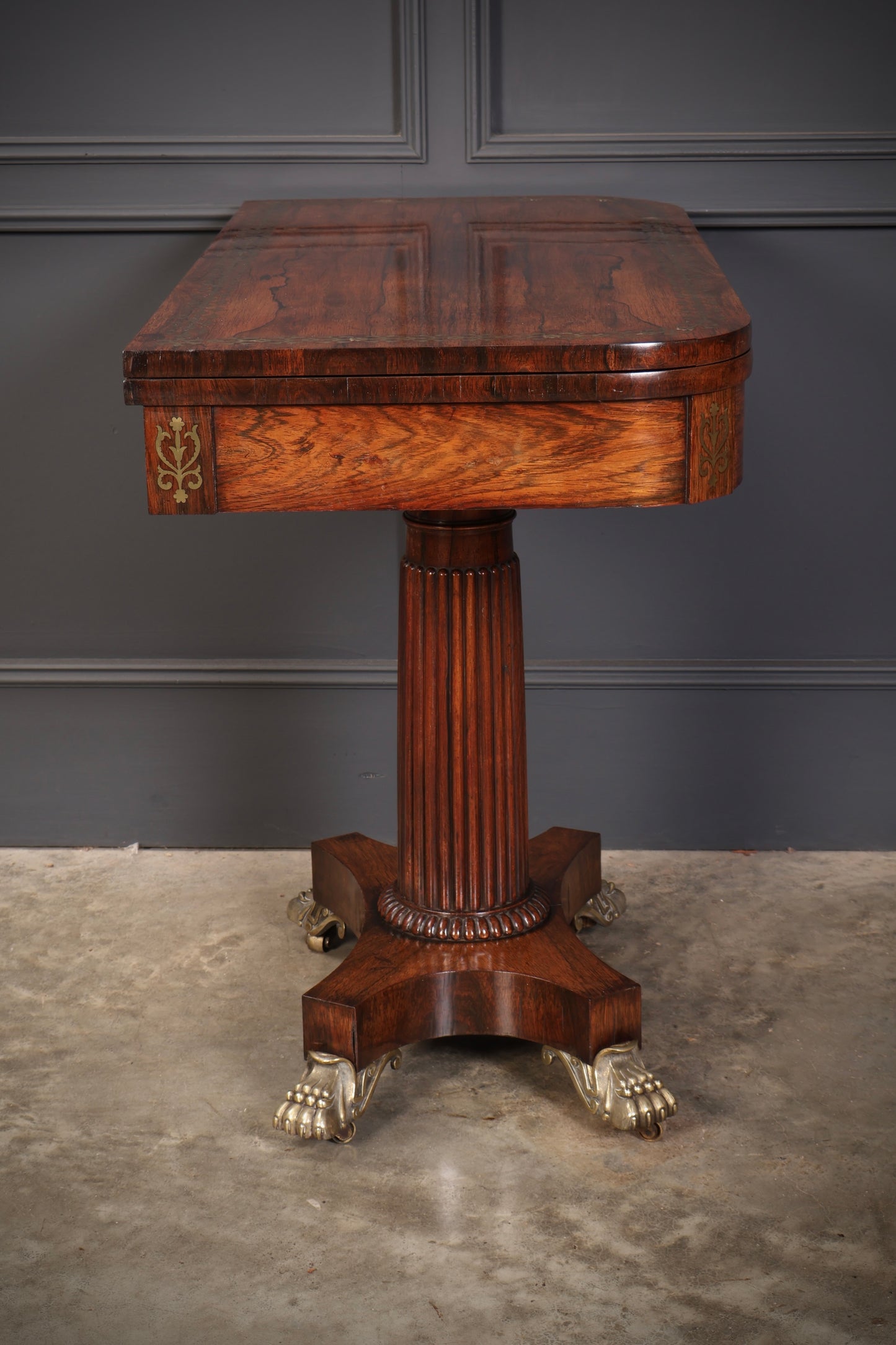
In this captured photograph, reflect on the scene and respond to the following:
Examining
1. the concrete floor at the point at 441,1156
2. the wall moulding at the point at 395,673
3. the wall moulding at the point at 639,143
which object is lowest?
the concrete floor at the point at 441,1156

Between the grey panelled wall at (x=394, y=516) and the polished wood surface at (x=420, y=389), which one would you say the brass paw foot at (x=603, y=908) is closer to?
the grey panelled wall at (x=394, y=516)

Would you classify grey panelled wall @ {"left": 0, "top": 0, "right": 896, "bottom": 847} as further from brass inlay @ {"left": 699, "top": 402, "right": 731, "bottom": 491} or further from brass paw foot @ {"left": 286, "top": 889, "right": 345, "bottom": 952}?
brass inlay @ {"left": 699, "top": 402, "right": 731, "bottom": 491}

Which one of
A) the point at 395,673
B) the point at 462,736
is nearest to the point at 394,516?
the point at 395,673

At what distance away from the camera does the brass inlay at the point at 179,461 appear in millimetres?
1607

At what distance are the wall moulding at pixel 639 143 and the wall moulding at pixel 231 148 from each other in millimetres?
103

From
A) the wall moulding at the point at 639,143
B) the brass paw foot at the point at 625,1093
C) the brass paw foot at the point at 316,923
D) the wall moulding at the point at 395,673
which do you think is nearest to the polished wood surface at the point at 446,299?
the wall moulding at the point at 639,143

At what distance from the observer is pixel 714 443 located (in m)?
1.63

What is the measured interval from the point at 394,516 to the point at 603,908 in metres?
0.84

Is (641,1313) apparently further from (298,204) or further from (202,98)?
(202,98)

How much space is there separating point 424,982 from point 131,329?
53.2 inches

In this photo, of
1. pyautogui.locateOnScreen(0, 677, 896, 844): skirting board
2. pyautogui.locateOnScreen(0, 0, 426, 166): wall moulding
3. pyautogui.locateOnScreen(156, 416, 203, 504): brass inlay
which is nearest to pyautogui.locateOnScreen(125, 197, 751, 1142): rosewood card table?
pyautogui.locateOnScreen(156, 416, 203, 504): brass inlay

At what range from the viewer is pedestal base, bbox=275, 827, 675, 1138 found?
6.55ft

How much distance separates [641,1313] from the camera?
1657 mm

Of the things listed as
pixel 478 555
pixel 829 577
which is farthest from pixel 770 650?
pixel 478 555
